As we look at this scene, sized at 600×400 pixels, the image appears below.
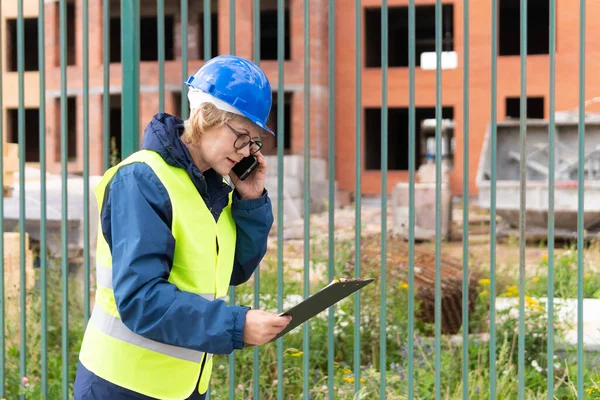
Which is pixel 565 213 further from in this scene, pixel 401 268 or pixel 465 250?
pixel 465 250

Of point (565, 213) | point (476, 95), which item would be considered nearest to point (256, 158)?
point (565, 213)

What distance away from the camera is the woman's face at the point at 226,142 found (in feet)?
6.95

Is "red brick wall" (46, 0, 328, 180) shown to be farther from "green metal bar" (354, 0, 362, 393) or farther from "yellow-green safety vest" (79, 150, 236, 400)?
"yellow-green safety vest" (79, 150, 236, 400)

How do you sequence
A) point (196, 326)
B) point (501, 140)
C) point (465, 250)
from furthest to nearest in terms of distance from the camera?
point (501, 140), point (465, 250), point (196, 326)

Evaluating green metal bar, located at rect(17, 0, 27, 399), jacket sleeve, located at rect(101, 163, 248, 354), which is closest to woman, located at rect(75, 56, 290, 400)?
jacket sleeve, located at rect(101, 163, 248, 354)

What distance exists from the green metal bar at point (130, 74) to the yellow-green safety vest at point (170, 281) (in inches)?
60.8

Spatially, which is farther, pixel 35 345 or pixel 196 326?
pixel 35 345

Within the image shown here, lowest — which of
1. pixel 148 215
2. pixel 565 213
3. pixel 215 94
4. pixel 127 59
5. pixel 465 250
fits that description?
pixel 565 213

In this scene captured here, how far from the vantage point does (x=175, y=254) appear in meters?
2.06

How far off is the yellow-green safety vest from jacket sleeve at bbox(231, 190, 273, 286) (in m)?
0.21

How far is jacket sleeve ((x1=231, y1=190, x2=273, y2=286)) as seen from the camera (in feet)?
7.80

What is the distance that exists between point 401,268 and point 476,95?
17.8 metres

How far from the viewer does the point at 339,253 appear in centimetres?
600

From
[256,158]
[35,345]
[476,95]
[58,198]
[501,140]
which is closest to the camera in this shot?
[256,158]
